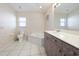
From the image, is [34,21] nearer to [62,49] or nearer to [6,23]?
[6,23]

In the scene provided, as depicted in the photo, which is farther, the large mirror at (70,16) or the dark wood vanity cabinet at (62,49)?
the large mirror at (70,16)

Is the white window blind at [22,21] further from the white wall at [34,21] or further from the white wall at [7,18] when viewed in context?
the white wall at [7,18]

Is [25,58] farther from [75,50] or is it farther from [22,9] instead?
[22,9]

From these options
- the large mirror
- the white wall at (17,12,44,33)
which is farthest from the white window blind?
the large mirror

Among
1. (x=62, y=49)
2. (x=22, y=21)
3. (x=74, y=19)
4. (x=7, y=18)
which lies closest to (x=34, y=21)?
(x=22, y=21)

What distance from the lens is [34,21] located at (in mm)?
2787

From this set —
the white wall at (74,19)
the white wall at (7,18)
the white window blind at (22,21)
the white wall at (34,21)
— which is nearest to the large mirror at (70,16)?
the white wall at (74,19)

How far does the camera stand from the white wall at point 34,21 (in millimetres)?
2462

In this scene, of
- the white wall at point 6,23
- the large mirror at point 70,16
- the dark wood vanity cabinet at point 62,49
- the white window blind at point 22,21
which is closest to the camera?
the dark wood vanity cabinet at point 62,49

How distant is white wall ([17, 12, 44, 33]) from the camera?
2462 millimetres

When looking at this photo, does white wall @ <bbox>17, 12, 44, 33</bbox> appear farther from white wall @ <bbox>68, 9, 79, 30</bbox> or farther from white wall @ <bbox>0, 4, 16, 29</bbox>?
white wall @ <bbox>68, 9, 79, 30</bbox>

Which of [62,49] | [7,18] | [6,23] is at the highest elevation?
[7,18]

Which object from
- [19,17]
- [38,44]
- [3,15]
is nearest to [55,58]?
[19,17]

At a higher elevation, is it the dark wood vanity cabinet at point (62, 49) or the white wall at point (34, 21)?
the white wall at point (34, 21)
